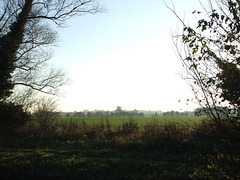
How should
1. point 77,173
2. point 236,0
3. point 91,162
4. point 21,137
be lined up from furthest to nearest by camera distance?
point 21,137, point 91,162, point 77,173, point 236,0

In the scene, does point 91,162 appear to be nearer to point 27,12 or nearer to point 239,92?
point 239,92

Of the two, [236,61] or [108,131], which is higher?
[236,61]

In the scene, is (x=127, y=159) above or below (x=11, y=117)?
below

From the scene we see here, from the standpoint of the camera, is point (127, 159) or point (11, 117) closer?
point (127, 159)

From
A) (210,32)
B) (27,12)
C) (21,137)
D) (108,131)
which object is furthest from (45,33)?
(210,32)

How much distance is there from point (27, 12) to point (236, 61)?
627 inches

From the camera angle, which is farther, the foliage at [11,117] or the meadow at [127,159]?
the foliage at [11,117]

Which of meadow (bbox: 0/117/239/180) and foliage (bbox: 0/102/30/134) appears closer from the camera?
meadow (bbox: 0/117/239/180)

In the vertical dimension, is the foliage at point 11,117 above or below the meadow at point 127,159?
above

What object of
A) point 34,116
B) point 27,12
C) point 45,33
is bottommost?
point 34,116

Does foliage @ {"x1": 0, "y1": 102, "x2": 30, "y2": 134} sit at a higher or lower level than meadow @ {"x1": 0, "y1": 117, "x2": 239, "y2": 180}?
higher

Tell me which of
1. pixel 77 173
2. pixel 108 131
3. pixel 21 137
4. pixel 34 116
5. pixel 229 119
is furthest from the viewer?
pixel 34 116

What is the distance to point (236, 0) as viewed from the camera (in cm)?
288

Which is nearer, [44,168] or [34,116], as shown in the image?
[44,168]
